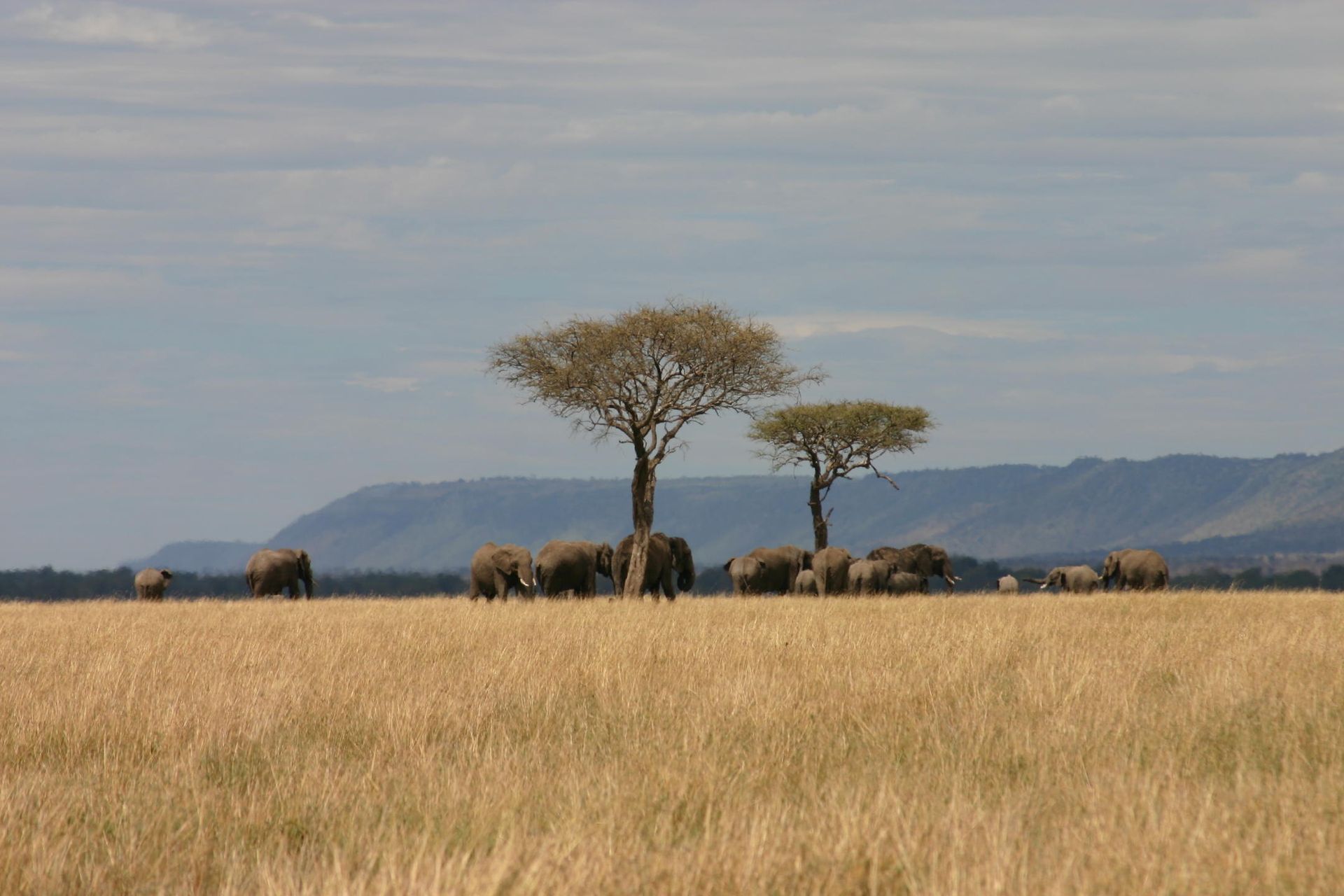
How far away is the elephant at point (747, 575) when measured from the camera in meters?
39.9

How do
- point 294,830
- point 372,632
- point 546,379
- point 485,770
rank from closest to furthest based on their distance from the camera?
1. point 294,830
2. point 485,770
3. point 372,632
4. point 546,379

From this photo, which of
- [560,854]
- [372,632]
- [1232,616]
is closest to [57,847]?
[560,854]

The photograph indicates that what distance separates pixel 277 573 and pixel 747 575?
46.7ft

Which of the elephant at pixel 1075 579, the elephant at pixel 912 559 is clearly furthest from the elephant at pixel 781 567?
the elephant at pixel 1075 579

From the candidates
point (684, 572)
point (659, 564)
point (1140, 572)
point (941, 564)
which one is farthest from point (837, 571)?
point (1140, 572)

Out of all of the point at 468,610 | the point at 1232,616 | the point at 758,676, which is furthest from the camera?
the point at 468,610

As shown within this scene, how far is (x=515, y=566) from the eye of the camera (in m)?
34.5

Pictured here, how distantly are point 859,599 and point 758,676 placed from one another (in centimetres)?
1769

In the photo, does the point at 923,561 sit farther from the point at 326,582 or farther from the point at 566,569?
the point at 326,582

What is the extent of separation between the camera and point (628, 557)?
36125 mm

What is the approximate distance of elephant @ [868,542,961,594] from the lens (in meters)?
41.8

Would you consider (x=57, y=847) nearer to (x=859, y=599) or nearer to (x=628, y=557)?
(x=859, y=599)

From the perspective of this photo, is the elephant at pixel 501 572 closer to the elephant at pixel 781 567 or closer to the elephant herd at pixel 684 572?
the elephant herd at pixel 684 572

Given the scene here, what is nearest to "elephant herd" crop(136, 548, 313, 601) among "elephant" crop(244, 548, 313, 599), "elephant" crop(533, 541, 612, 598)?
"elephant" crop(244, 548, 313, 599)
